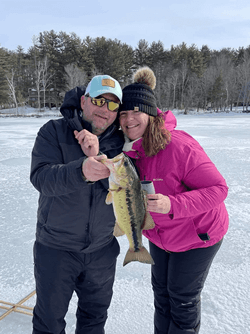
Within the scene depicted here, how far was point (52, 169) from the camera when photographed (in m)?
1.66

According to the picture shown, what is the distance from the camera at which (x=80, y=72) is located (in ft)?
138

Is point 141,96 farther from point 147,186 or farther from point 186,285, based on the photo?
point 186,285

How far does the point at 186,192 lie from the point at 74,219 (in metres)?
0.83

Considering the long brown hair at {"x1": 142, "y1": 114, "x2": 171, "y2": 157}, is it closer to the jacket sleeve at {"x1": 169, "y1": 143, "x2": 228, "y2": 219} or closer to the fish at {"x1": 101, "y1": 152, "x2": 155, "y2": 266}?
the jacket sleeve at {"x1": 169, "y1": 143, "x2": 228, "y2": 219}

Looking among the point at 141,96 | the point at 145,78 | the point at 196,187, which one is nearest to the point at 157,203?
the point at 196,187

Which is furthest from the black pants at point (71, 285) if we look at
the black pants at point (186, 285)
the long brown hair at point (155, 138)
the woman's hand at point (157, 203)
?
the long brown hair at point (155, 138)

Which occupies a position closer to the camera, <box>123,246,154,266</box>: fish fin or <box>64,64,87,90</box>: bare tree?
<box>123,246,154,266</box>: fish fin

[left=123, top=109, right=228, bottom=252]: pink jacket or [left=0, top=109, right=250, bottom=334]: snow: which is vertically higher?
[left=123, top=109, right=228, bottom=252]: pink jacket

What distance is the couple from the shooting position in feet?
5.74

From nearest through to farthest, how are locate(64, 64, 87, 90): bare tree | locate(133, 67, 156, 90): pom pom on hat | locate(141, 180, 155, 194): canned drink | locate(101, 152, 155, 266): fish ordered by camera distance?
locate(101, 152, 155, 266): fish
locate(141, 180, 155, 194): canned drink
locate(133, 67, 156, 90): pom pom on hat
locate(64, 64, 87, 90): bare tree

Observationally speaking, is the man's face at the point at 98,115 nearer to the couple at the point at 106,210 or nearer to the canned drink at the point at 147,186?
the couple at the point at 106,210

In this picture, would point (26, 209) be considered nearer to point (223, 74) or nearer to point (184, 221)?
point (184, 221)

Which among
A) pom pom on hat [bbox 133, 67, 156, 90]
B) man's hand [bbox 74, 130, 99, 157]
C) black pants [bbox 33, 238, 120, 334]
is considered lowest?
black pants [bbox 33, 238, 120, 334]

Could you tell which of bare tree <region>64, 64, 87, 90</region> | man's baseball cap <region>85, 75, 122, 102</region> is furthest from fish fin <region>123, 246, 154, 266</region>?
bare tree <region>64, 64, 87, 90</region>
